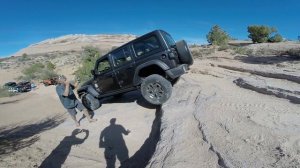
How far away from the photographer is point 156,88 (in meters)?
6.88

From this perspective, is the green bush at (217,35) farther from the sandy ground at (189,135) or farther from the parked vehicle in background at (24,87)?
the sandy ground at (189,135)

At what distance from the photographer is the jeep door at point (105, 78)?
26.0ft

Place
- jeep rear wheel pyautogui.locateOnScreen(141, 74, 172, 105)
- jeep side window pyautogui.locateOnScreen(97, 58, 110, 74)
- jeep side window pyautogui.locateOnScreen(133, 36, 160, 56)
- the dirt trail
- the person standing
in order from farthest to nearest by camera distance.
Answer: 1. jeep side window pyautogui.locateOnScreen(97, 58, 110, 74)
2. jeep side window pyautogui.locateOnScreen(133, 36, 160, 56)
3. the person standing
4. jeep rear wheel pyautogui.locateOnScreen(141, 74, 172, 105)
5. the dirt trail

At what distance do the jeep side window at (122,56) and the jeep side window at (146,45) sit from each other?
11.1 inches

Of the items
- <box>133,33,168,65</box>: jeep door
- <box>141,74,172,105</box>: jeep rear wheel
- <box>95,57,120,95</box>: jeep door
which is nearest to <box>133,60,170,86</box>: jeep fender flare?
<box>133,33,168,65</box>: jeep door

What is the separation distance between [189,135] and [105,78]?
171 inches

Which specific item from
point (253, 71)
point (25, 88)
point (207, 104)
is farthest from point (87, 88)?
point (25, 88)

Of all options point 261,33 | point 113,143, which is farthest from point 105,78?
point 261,33

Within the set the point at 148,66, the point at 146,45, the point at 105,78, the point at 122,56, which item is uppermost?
the point at 146,45

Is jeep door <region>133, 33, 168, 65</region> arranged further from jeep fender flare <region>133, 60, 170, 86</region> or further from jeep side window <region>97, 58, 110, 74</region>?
jeep side window <region>97, 58, 110, 74</region>

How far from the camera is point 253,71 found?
9.44 metres

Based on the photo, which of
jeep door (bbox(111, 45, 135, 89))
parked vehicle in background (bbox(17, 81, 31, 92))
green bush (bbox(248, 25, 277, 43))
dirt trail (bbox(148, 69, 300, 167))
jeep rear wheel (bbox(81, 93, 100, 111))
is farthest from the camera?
green bush (bbox(248, 25, 277, 43))

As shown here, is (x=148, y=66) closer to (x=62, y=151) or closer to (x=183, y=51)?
(x=183, y=51)

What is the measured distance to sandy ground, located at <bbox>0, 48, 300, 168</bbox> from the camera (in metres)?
3.49
